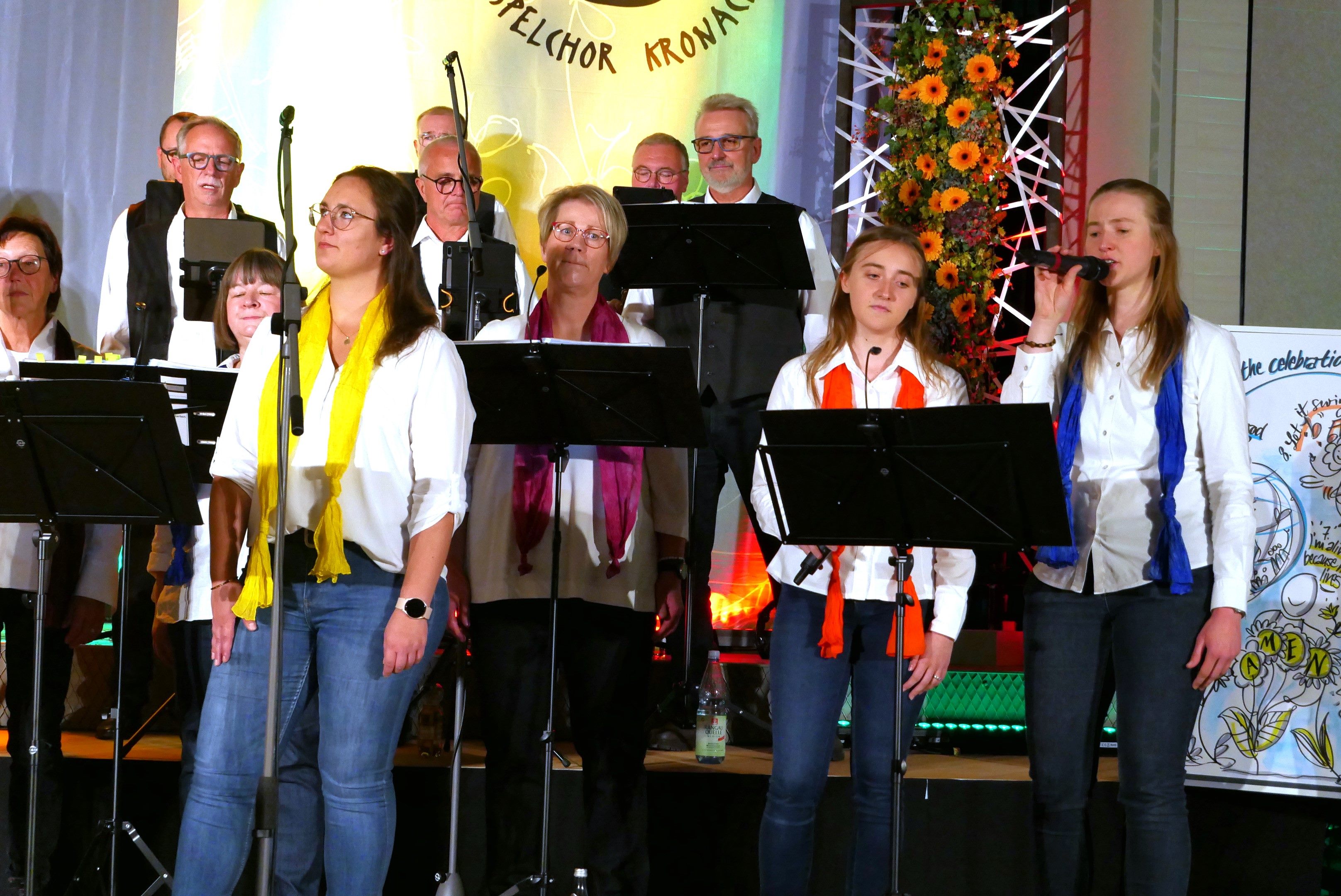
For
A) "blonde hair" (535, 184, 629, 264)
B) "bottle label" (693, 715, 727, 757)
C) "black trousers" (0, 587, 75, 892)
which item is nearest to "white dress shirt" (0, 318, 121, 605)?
"black trousers" (0, 587, 75, 892)

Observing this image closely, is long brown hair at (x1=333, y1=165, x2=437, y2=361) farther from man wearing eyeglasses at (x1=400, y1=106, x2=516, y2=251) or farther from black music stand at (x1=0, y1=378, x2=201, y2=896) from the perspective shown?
man wearing eyeglasses at (x1=400, y1=106, x2=516, y2=251)

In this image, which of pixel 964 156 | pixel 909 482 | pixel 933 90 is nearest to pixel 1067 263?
pixel 909 482

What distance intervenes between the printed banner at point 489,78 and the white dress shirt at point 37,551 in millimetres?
1594

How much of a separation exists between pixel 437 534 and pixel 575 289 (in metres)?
1.01

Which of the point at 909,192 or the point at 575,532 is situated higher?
the point at 909,192

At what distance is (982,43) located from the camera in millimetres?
5430

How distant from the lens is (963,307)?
208 inches

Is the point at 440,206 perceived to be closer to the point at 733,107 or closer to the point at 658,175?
the point at 658,175

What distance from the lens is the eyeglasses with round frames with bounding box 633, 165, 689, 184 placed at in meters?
4.71

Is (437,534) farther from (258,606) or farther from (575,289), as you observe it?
(575,289)

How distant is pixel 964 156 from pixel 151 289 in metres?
3.12

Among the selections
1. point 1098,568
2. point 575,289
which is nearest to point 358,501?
point 575,289

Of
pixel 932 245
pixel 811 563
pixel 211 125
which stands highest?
pixel 211 125

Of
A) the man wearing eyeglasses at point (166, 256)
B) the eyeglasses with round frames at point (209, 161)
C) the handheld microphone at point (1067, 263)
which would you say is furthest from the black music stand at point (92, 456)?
the handheld microphone at point (1067, 263)
